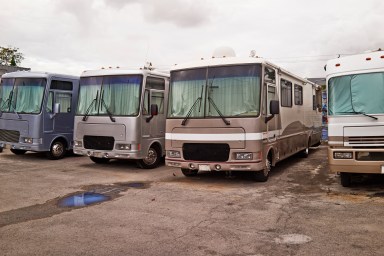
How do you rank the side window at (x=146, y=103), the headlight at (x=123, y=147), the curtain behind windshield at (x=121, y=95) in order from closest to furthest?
the headlight at (x=123, y=147) → the curtain behind windshield at (x=121, y=95) → the side window at (x=146, y=103)

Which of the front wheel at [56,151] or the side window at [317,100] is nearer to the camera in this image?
the front wheel at [56,151]

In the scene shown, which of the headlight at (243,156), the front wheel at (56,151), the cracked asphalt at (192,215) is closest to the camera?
the cracked asphalt at (192,215)

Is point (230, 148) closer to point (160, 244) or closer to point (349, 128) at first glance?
point (349, 128)

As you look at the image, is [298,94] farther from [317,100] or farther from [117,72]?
[117,72]

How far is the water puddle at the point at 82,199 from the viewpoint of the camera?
6914mm

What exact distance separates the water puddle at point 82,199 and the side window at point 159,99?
13.8 ft

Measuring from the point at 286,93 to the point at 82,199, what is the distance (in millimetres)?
6576

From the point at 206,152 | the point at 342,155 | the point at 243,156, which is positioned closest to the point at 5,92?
the point at 206,152

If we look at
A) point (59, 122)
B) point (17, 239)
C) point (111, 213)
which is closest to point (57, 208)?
point (111, 213)

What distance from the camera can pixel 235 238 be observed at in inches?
196

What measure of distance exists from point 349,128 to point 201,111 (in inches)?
128

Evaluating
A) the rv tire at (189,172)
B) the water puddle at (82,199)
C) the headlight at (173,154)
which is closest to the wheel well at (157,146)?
the rv tire at (189,172)

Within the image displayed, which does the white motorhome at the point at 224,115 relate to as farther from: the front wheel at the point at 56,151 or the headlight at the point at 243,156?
the front wheel at the point at 56,151

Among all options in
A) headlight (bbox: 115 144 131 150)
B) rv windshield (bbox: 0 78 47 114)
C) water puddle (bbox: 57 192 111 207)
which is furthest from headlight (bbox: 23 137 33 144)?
water puddle (bbox: 57 192 111 207)
